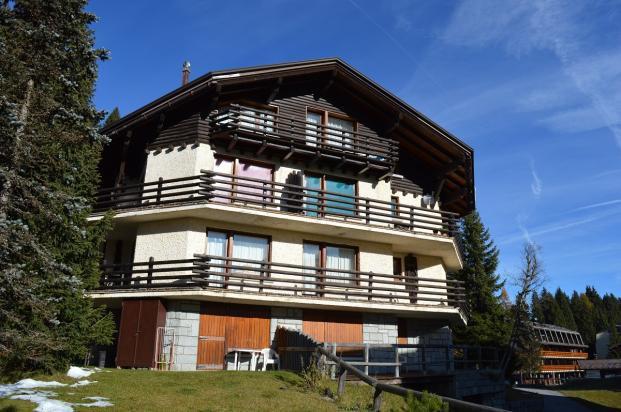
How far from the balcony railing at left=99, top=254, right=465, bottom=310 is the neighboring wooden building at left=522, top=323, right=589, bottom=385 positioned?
157ft

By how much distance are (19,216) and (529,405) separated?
2742cm

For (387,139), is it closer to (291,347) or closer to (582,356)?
(291,347)

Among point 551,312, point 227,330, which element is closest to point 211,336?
point 227,330

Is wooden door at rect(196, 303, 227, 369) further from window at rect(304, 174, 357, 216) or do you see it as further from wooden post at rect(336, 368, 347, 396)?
wooden post at rect(336, 368, 347, 396)

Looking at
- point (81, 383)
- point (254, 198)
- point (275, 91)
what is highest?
point (275, 91)

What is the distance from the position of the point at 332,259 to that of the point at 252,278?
4.87 m

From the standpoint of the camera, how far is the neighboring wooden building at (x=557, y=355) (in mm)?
65812

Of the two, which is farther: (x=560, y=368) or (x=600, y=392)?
(x=560, y=368)

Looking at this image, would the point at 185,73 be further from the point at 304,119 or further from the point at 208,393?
the point at 208,393

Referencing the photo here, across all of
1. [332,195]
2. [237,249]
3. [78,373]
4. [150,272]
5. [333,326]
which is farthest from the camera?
[332,195]

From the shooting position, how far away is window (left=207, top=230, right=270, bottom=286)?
21.7m

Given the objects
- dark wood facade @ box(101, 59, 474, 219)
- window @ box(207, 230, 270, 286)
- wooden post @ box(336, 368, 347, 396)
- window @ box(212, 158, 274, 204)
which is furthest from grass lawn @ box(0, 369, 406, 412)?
dark wood facade @ box(101, 59, 474, 219)

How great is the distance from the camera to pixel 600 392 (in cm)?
4350

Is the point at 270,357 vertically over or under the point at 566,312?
under
